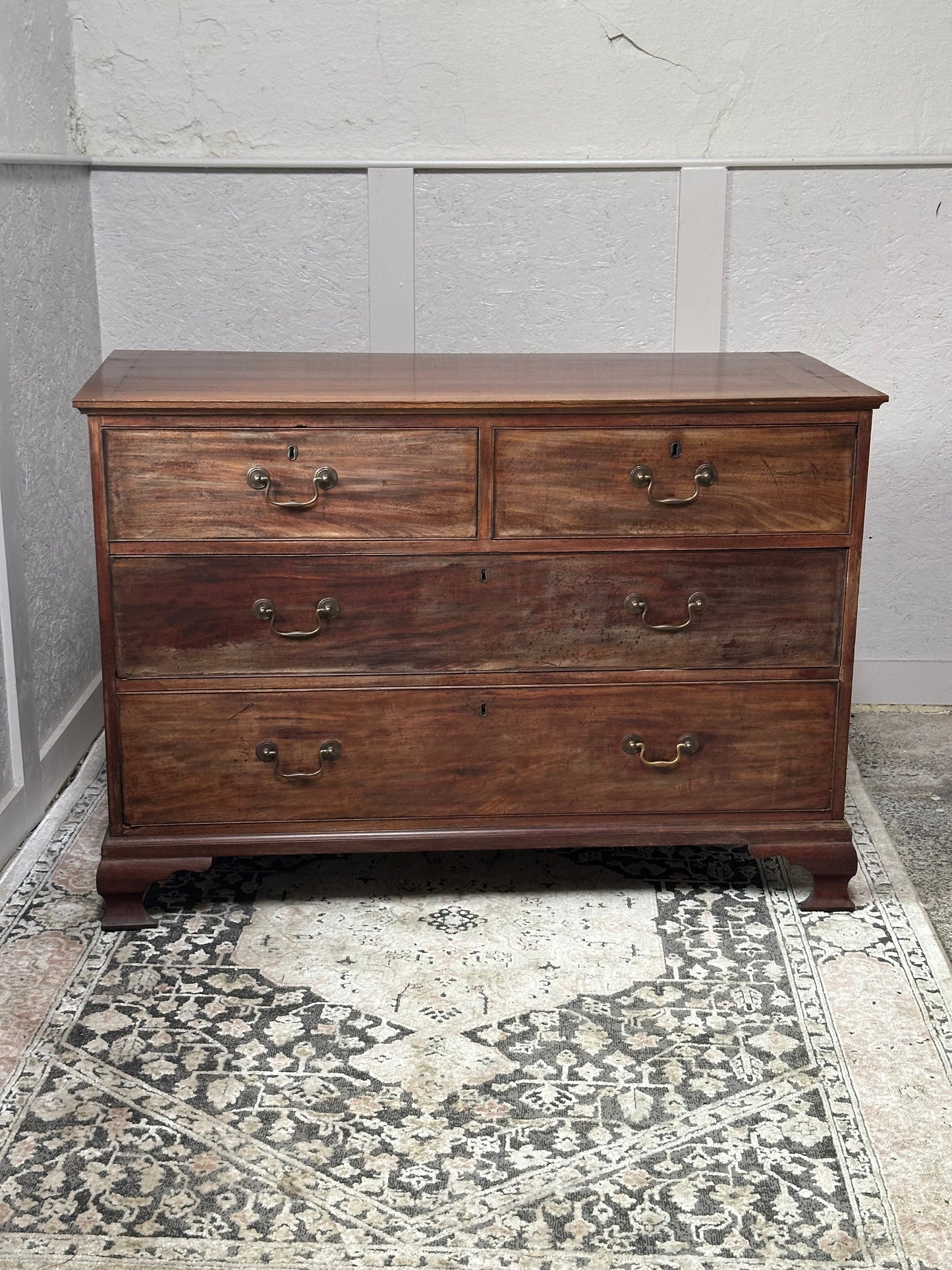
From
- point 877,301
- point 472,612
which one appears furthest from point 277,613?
point 877,301

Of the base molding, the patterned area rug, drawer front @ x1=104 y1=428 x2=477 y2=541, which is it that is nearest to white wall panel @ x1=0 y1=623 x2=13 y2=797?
the patterned area rug

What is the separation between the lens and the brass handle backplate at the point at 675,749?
2439mm

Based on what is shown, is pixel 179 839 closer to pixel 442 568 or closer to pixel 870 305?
pixel 442 568

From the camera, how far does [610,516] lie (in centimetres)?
234

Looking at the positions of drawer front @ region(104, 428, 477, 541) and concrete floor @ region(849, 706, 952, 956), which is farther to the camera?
concrete floor @ region(849, 706, 952, 956)

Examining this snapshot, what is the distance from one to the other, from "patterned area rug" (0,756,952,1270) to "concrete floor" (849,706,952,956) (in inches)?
2.6

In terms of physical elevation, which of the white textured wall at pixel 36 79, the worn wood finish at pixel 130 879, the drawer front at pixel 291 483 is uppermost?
the white textured wall at pixel 36 79

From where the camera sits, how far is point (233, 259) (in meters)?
3.26

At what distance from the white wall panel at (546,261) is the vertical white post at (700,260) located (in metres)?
0.03

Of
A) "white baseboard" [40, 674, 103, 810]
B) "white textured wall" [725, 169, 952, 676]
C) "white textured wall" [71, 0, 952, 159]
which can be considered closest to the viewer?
"white baseboard" [40, 674, 103, 810]

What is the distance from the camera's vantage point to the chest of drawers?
7.48 feet

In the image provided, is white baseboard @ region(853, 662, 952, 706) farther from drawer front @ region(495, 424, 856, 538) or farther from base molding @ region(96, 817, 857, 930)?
drawer front @ region(495, 424, 856, 538)

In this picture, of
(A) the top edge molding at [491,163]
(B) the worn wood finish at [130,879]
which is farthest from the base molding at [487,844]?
(A) the top edge molding at [491,163]

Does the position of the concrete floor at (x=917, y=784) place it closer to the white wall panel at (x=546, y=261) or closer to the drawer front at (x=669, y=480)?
the drawer front at (x=669, y=480)
